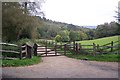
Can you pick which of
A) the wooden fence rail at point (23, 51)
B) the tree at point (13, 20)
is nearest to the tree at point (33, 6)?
the tree at point (13, 20)

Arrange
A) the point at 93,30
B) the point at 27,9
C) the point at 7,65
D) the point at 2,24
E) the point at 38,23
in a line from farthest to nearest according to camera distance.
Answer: the point at 93,30 < the point at 38,23 < the point at 27,9 < the point at 2,24 < the point at 7,65

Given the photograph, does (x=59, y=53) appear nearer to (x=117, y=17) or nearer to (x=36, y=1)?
(x=117, y=17)

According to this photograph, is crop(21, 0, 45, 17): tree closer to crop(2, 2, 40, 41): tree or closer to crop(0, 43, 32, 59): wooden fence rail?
crop(2, 2, 40, 41): tree

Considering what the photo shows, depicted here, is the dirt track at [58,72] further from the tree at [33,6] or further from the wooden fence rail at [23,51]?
the tree at [33,6]

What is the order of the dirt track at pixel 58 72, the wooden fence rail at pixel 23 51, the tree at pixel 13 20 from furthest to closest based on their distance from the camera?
the tree at pixel 13 20
the wooden fence rail at pixel 23 51
the dirt track at pixel 58 72

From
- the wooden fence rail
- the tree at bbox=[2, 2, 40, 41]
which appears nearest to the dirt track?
the wooden fence rail

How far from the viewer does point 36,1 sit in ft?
91.5

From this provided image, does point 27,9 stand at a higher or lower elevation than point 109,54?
higher

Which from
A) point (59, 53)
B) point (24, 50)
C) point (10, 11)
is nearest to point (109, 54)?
point (59, 53)

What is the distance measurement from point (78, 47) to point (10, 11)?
7.01 metres

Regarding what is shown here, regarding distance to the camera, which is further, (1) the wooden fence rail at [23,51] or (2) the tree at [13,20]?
(2) the tree at [13,20]

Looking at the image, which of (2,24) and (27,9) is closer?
(2,24)

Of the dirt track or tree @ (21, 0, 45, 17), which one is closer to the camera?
the dirt track

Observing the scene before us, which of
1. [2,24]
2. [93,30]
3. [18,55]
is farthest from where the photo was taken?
[93,30]
